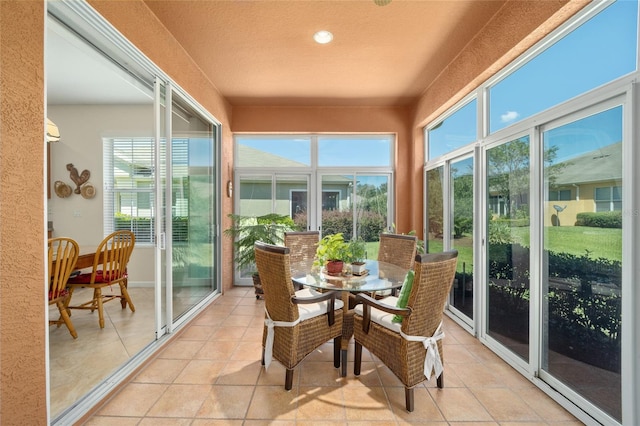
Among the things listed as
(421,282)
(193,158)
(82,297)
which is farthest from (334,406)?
(82,297)

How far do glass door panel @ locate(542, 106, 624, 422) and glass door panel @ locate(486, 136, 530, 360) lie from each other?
8.0 inches

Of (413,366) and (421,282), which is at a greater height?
(421,282)

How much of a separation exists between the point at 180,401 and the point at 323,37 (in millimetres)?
3149

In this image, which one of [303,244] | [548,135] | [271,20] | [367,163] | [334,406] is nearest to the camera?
[334,406]

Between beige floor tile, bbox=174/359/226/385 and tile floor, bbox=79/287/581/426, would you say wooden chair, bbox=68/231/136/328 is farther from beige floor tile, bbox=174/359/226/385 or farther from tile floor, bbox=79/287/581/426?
beige floor tile, bbox=174/359/226/385

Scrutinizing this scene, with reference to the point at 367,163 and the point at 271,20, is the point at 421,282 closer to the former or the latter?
the point at 271,20

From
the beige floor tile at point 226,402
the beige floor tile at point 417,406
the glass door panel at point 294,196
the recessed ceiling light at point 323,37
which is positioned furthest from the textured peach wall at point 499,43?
the beige floor tile at point 226,402

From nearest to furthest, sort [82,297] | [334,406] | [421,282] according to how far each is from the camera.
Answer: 1. [421,282]
2. [334,406]
3. [82,297]

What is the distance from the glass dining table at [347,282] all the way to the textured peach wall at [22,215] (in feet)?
4.88

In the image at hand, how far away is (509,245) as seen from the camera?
2.48 meters

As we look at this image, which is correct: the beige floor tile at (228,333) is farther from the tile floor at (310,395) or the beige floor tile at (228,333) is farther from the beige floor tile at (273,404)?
the beige floor tile at (273,404)

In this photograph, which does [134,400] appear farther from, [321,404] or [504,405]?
[504,405]

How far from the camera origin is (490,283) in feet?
8.99

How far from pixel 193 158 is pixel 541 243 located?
11.4 ft
